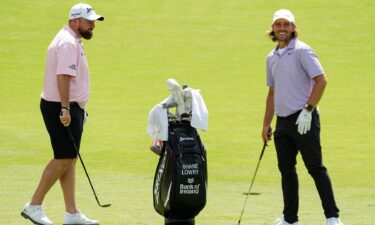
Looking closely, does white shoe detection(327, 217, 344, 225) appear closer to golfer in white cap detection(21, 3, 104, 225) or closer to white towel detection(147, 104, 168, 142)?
white towel detection(147, 104, 168, 142)

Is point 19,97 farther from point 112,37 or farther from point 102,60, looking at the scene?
point 112,37

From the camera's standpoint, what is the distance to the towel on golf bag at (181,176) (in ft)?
26.9

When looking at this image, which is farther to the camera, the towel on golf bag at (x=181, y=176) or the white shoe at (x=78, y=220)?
the white shoe at (x=78, y=220)

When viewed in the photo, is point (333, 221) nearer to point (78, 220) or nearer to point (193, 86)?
point (78, 220)

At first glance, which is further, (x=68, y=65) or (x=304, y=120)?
(x=68, y=65)

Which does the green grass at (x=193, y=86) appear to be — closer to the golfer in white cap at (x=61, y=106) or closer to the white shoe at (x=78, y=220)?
the white shoe at (x=78, y=220)

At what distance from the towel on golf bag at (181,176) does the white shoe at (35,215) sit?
100cm

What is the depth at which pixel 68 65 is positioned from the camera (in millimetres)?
8484

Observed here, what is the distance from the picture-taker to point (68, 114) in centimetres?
845

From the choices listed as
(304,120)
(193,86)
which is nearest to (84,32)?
(304,120)

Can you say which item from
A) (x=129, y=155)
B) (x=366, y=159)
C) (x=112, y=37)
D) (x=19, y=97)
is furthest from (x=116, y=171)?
(x=112, y=37)

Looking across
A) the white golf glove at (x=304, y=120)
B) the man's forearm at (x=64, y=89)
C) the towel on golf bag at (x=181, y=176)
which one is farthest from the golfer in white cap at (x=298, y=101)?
the man's forearm at (x=64, y=89)

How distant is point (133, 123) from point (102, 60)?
23.1 ft

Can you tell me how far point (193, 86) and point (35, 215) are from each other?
11.6 m
